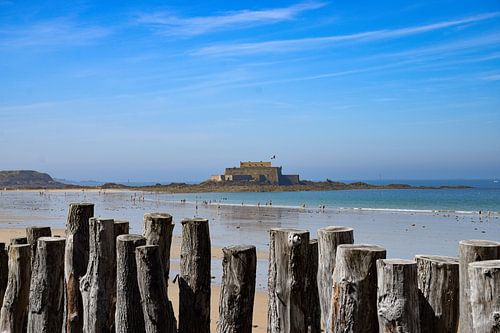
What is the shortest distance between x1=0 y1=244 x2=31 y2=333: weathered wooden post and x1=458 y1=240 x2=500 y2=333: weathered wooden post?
3.93 metres

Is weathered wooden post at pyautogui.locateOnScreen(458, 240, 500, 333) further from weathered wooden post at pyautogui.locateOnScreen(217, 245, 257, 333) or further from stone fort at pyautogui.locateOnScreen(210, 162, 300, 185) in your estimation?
stone fort at pyautogui.locateOnScreen(210, 162, 300, 185)

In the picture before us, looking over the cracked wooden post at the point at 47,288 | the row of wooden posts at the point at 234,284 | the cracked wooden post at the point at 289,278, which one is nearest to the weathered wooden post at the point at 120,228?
the row of wooden posts at the point at 234,284

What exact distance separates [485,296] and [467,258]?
→ 418 mm

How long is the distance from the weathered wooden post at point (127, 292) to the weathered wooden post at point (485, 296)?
2.62 m

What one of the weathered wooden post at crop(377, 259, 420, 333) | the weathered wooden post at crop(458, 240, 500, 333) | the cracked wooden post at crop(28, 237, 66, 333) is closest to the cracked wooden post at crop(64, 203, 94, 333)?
the cracked wooden post at crop(28, 237, 66, 333)

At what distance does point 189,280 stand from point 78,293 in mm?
1314

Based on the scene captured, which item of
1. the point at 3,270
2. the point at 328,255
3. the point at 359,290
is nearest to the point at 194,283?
the point at 328,255

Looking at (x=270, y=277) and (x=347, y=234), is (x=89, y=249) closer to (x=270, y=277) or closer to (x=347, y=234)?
(x=270, y=277)

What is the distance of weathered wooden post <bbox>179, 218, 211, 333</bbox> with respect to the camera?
451 cm

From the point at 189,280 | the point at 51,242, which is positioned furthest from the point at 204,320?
the point at 51,242

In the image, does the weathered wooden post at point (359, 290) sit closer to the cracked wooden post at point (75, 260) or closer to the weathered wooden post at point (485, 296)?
the weathered wooden post at point (485, 296)

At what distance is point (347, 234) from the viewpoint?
4.14 m

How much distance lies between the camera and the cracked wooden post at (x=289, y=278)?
13.2 feet

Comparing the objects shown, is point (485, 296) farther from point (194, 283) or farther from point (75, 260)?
point (75, 260)
